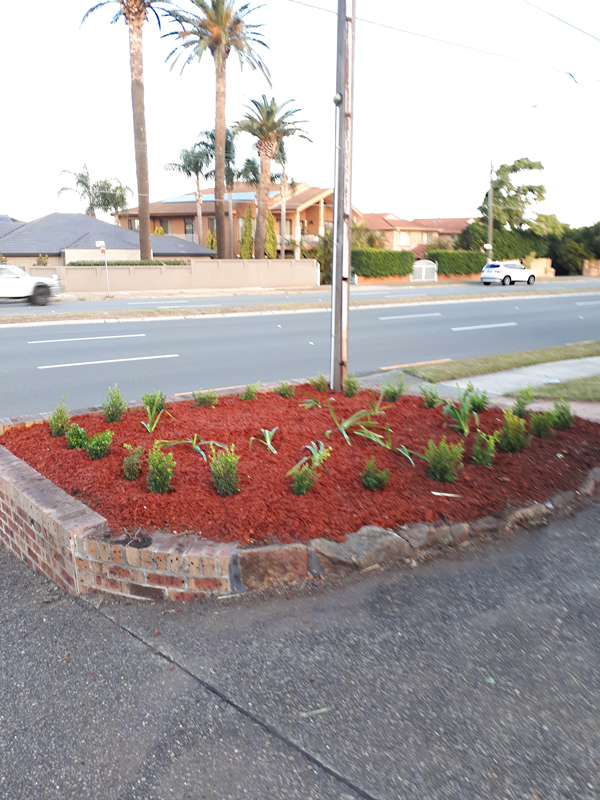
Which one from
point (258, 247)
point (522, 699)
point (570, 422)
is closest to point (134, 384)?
point (570, 422)

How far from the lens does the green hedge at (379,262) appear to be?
4359 centimetres

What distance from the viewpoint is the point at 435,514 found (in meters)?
4.18

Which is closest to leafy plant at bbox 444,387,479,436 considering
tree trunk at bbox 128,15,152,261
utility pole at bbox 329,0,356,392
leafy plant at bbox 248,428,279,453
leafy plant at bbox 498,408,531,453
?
leafy plant at bbox 498,408,531,453

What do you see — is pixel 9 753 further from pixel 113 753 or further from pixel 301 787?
pixel 301 787

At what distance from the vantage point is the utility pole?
6.75m

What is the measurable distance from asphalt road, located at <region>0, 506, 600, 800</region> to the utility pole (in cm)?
357

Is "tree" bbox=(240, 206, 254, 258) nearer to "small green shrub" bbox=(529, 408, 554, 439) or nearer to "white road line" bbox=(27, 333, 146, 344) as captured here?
"white road line" bbox=(27, 333, 146, 344)

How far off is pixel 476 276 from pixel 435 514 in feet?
168

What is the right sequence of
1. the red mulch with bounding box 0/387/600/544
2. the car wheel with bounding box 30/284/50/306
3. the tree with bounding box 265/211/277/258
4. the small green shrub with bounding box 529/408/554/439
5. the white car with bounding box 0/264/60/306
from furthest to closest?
the tree with bounding box 265/211/277/258 → the car wheel with bounding box 30/284/50/306 → the white car with bounding box 0/264/60/306 → the small green shrub with bounding box 529/408/554/439 → the red mulch with bounding box 0/387/600/544

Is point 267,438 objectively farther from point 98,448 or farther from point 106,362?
point 106,362

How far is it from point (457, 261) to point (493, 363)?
4110 centimetres

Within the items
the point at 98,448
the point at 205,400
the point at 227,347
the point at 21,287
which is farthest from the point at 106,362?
the point at 21,287

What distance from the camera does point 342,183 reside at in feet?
22.6

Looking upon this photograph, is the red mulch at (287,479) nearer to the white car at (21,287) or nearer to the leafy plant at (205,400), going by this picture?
the leafy plant at (205,400)
